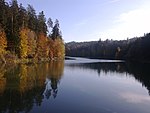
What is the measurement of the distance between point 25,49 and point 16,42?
418 cm

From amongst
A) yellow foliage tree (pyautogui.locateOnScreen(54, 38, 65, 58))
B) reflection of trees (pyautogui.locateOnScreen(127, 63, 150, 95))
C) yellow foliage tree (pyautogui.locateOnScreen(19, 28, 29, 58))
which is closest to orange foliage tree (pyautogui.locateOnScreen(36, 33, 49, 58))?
yellow foliage tree (pyautogui.locateOnScreen(19, 28, 29, 58))

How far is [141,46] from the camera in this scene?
130 metres

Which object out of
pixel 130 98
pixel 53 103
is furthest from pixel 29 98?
pixel 130 98

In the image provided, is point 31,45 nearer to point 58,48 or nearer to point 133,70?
point 133,70

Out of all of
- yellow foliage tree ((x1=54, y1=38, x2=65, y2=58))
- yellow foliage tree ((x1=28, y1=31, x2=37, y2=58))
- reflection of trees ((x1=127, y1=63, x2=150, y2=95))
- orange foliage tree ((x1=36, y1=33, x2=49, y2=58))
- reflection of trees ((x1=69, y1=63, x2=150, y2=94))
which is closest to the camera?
reflection of trees ((x1=127, y1=63, x2=150, y2=95))

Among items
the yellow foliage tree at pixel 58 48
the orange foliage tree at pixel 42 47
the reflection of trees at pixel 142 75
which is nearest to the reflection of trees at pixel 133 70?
the reflection of trees at pixel 142 75

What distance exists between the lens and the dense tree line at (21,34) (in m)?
72.3

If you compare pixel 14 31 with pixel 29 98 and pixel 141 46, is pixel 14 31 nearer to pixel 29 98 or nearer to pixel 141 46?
pixel 29 98

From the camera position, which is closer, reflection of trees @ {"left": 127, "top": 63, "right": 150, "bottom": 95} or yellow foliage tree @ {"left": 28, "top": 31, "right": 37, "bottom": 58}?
reflection of trees @ {"left": 127, "top": 63, "right": 150, "bottom": 95}

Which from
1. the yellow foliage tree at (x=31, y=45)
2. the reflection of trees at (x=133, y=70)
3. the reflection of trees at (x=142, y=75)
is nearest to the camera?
the reflection of trees at (x=142, y=75)

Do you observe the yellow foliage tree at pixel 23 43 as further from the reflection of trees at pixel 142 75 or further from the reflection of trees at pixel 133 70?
the reflection of trees at pixel 142 75

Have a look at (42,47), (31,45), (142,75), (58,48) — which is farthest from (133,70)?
(58,48)

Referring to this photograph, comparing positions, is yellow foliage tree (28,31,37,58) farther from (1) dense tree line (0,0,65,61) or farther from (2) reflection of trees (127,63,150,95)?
(2) reflection of trees (127,63,150,95)

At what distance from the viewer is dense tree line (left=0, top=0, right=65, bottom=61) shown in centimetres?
7231
